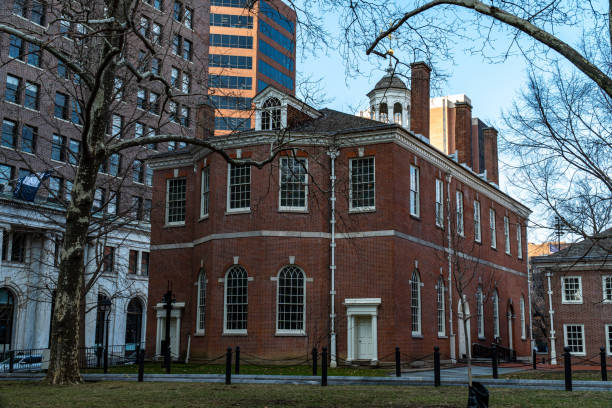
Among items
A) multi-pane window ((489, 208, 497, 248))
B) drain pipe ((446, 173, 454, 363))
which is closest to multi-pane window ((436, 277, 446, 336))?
drain pipe ((446, 173, 454, 363))

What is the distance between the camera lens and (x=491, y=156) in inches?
1729

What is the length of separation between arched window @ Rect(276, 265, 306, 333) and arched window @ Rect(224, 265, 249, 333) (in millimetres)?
1461

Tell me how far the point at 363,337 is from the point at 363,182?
6.61 m

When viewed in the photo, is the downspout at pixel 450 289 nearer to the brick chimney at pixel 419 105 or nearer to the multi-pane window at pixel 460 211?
the multi-pane window at pixel 460 211

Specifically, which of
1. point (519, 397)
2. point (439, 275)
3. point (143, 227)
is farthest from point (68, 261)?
point (143, 227)

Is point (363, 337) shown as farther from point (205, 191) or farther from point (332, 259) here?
point (205, 191)

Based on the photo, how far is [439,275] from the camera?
32031 millimetres

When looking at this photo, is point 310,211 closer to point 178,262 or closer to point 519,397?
point 178,262

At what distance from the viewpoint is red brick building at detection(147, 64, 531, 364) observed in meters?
27.8

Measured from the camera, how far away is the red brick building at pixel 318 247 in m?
27.8

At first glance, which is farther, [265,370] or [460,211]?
[460,211]

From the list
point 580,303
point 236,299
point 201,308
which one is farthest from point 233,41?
point 236,299

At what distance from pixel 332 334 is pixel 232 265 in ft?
17.1

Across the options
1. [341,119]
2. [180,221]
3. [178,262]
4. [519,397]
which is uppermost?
[341,119]
